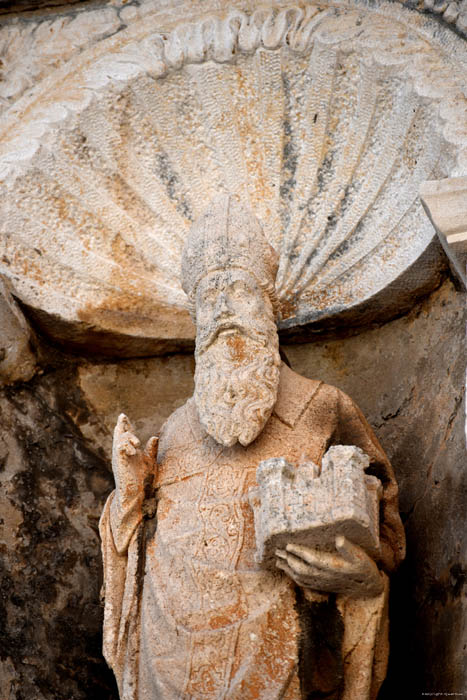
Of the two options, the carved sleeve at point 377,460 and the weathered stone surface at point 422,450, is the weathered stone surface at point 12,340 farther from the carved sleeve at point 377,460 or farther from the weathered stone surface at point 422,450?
the carved sleeve at point 377,460

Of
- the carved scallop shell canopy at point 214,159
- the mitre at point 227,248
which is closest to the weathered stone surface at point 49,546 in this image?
the carved scallop shell canopy at point 214,159

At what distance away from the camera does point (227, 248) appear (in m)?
4.25

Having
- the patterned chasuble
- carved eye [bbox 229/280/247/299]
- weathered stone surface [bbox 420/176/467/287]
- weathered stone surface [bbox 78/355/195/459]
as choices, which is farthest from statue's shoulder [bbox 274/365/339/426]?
weathered stone surface [bbox 78/355/195/459]

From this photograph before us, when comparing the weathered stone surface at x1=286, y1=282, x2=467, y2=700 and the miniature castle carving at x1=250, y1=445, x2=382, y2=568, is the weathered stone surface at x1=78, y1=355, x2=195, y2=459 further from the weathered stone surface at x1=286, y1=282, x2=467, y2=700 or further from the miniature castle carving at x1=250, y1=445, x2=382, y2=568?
the miniature castle carving at x1=250, y1=445, x2=382, y2=568

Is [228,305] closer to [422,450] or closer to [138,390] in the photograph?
[422,450]

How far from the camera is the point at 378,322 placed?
4863 millimetres

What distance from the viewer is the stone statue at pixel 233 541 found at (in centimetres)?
367

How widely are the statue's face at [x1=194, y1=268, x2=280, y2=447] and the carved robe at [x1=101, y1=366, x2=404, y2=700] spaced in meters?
0.08

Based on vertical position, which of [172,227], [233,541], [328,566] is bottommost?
[328,566]

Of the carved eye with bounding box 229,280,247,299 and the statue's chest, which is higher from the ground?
the carved eye with bounding box 229,280,247,299

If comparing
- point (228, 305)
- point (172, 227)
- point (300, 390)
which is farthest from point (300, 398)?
point (172, 227)

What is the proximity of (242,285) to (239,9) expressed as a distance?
147 centimetres

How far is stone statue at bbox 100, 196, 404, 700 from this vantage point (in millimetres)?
3670

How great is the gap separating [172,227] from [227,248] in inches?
33.2
